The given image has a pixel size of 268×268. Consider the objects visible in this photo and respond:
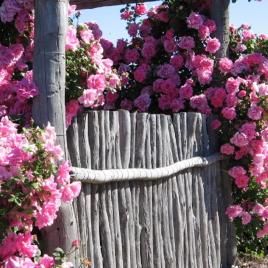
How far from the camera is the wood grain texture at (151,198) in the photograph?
13.3 feet

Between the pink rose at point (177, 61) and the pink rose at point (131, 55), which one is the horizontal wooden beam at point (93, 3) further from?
the pink rose at point (177, 61)

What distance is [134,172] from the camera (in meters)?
4.41

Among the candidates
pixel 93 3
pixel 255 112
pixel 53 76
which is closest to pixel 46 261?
pixel 53 76

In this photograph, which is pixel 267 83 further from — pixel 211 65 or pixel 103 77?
pixel 103 77

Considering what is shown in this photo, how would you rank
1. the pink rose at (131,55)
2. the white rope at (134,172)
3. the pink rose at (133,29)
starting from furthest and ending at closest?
the pink rose at (133,29) < the pink rose at (131,55) < the white rope at (134,172)

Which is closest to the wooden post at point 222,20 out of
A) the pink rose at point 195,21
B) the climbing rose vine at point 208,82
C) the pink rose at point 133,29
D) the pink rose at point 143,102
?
the climbing rose vine at point 208,82

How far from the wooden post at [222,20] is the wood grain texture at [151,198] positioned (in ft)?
3.89

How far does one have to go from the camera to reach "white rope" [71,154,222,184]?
12.7 ft

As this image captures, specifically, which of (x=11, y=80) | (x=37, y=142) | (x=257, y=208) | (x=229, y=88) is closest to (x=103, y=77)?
(x=11, y=80)

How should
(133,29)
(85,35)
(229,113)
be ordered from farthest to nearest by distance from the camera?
1. (133,29)
2. (229,113)
3. (85,35)

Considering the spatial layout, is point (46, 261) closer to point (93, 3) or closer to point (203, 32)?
point (93, 3)

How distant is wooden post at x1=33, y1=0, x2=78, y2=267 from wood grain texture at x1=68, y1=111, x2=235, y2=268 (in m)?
0.19

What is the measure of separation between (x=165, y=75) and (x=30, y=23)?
8.58 feet

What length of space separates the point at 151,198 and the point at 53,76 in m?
1.40
